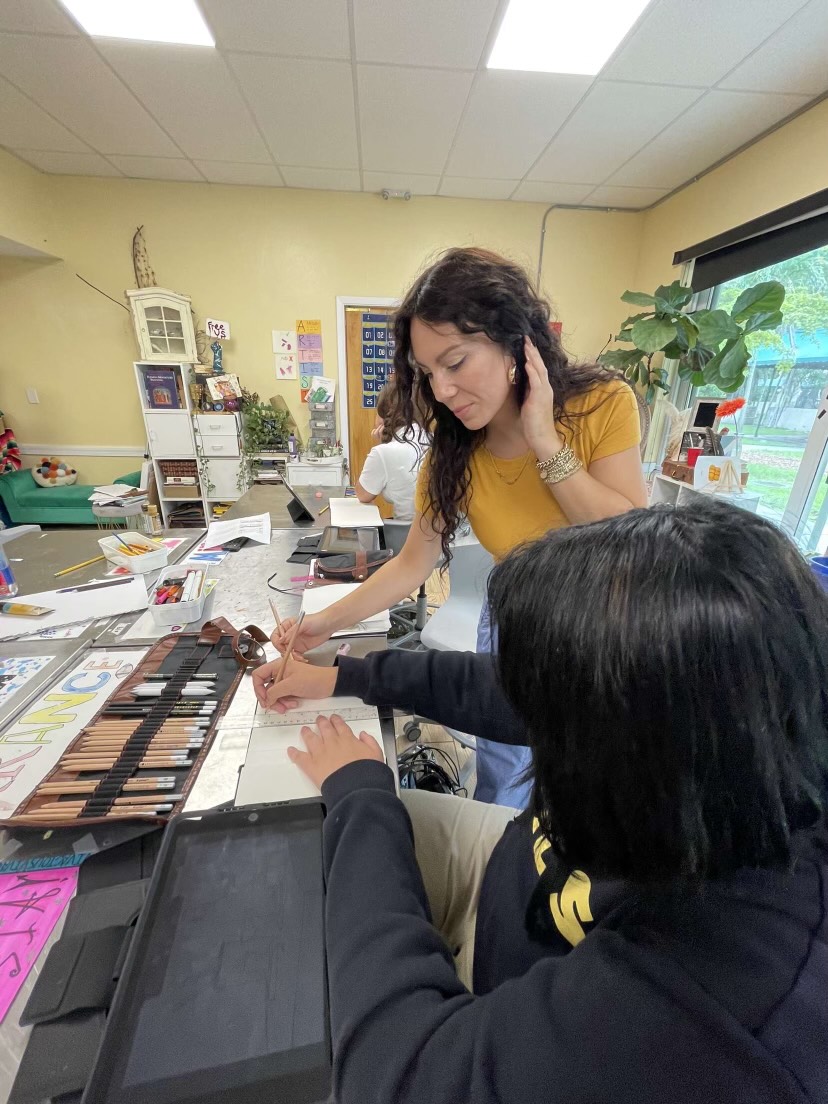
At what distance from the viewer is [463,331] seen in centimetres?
82

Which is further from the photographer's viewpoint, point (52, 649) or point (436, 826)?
point (52, 649)

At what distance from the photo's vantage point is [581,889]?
0.43 metres

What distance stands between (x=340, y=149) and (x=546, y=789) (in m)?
3.52

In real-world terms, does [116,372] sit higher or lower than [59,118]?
lower

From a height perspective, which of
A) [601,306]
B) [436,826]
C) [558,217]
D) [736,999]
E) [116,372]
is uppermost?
[558,217]

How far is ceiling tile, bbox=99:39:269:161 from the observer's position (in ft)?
6.30

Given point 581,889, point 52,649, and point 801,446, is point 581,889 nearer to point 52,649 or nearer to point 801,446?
point 52,649

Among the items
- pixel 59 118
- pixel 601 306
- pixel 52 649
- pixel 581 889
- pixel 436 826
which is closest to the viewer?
pixel 581 889

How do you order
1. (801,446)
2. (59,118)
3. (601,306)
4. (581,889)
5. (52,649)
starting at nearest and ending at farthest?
(581,889) → (52,649) → (801,446) → (59,118) → (601,306)

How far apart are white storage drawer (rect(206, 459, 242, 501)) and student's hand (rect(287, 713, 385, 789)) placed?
3278mm

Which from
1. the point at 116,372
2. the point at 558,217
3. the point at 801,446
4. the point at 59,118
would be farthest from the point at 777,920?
the point at 116,372

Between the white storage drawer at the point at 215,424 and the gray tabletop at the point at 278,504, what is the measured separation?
1436mm

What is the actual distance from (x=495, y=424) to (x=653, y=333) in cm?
213

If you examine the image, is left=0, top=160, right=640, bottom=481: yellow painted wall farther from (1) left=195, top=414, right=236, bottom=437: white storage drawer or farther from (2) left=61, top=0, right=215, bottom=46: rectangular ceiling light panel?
(2) left=61, top=0, right=215, bottom=46: rectangular ceiling light panel
